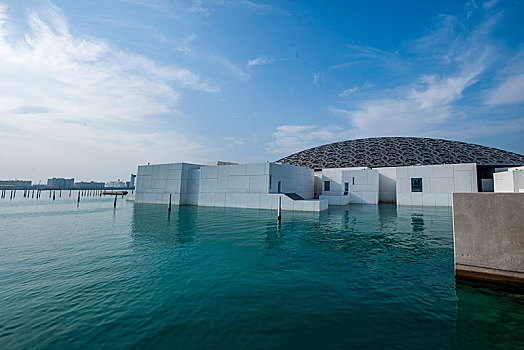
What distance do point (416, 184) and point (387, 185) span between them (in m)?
4.30

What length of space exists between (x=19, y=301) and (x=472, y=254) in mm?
9535

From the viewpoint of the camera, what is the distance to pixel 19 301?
464 cm

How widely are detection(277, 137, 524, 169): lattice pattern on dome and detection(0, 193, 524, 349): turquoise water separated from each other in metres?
41.7

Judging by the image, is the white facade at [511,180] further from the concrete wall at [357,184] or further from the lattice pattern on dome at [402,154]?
the lattice pattern on dome at [402,154]

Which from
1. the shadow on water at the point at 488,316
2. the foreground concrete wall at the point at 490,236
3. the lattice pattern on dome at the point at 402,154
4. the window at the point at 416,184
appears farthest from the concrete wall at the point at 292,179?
the shadow on water at the point at 488,316

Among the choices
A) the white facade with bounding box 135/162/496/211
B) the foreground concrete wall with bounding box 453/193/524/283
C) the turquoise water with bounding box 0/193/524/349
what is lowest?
the turquoise water with bounding box 0/193/524/349

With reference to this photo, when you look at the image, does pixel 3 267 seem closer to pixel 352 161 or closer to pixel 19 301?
pixel 19 301

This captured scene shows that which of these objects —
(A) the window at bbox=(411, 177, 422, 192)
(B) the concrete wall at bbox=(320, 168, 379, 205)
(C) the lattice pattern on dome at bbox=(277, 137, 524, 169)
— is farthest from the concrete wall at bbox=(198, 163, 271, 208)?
(C) the lattice pattern on dome at bbox=(277, 137, 524, 169)

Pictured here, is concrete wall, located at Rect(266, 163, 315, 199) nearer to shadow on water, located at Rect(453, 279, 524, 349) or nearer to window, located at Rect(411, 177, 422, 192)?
window, located at Rect(411, 177, 422, 192)

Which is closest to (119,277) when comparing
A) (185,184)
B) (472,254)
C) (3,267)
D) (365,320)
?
(3,267)

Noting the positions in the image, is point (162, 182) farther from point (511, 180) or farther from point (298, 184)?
point (511, 180)

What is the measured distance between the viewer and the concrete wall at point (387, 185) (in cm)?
3023

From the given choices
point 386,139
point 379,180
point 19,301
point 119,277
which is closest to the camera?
point 19,301

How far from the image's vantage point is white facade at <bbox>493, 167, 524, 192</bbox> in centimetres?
1817
